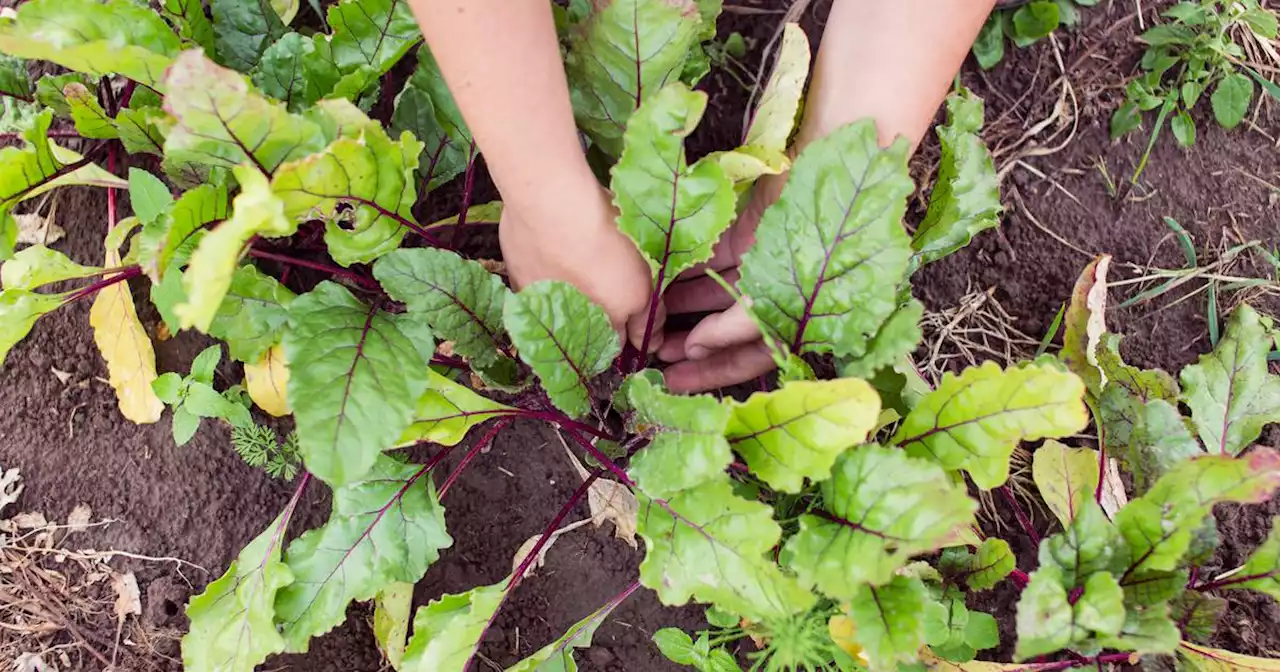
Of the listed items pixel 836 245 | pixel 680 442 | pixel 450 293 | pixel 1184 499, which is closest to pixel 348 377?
pixel 450 293

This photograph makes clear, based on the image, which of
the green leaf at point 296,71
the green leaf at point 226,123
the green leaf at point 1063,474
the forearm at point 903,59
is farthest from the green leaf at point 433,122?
the green leaf at point 1063,474

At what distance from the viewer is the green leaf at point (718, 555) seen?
102cm

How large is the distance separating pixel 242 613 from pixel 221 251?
600mm

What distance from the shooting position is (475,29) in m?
0.99

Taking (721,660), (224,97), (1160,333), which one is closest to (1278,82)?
(1160,333)

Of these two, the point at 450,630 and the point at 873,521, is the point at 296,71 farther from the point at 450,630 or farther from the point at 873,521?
the point at 873,521

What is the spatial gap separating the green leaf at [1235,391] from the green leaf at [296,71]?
4.17ft

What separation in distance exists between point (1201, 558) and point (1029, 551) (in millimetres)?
353

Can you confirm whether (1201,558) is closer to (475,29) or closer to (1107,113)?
(1107,113)

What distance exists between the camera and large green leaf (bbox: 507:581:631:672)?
4.14 feet

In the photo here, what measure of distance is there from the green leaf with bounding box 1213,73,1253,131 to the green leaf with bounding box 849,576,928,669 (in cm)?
108

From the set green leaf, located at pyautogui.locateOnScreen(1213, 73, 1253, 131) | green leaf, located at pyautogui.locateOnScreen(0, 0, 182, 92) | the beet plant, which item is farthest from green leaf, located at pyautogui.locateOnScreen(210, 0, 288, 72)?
green leaf, located at pyautogui.locateOnScreen(1213, 73, 1253, 131)

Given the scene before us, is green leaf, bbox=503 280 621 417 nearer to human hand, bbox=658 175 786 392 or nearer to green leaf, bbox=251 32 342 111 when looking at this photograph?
human hand, bbox=658 175 786 392

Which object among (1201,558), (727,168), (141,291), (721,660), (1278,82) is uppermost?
(1278,82)
